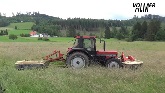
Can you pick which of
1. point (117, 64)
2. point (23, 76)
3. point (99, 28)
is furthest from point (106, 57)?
point (99, 28)

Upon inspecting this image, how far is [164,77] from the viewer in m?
10.5

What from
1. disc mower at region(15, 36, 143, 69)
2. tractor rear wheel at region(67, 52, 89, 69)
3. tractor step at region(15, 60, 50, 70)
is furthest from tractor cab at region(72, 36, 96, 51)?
tractor step at region(15, 60, 50, 70)

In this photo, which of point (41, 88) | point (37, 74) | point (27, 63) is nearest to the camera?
point (41, 88)

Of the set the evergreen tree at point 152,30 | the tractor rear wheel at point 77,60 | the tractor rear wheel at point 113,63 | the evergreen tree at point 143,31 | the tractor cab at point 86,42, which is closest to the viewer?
the tractor rear wheel at point 113,63

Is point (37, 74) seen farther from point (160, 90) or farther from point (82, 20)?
point (82, 20)

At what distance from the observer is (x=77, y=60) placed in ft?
45.8

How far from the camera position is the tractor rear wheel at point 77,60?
1385cm

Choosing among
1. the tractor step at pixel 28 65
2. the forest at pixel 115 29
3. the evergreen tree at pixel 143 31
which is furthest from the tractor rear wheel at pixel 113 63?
the evergreen tree at pixel 143 31

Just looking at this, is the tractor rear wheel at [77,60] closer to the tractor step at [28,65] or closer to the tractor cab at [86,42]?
the tractor cab at [86,42]

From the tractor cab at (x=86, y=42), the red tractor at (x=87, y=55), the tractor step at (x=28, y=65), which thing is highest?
the tractor cab at (x=86, y=42)

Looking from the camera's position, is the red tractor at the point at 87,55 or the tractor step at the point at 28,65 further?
the red tractor at the point at 87,55

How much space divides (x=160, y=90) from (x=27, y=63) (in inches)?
270

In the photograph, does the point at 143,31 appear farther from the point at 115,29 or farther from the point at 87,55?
the point at 87,55

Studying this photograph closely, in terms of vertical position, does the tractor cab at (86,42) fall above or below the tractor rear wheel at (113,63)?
above
